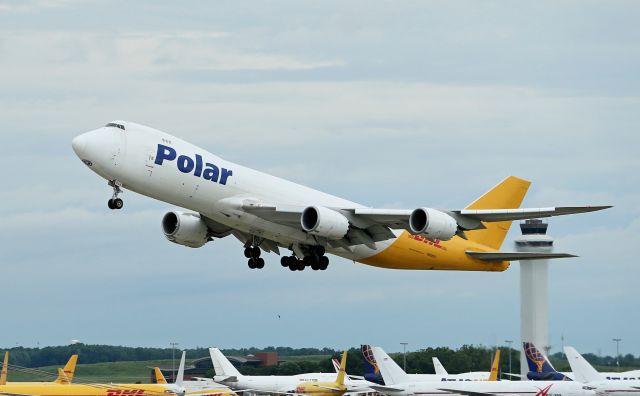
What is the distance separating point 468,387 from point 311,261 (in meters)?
18.9

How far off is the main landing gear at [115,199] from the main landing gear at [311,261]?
9.79 metres

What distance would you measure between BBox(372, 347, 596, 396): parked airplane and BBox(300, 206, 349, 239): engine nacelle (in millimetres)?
19915

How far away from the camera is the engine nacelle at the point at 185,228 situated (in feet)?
173

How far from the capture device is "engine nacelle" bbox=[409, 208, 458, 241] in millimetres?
48219

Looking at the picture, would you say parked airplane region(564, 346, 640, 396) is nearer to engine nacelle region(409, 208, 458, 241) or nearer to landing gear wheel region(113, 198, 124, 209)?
engine nacelle region(409, 208, 458, 241)

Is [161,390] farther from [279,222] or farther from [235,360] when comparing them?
[235,360]

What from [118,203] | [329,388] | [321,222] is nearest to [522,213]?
[321,222]

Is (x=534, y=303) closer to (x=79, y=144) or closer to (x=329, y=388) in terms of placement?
(x=329, y=388)

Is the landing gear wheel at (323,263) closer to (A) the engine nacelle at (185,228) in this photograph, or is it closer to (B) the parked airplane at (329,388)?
(A) the engine nacelle at (185,228)

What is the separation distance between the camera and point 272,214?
48406mm

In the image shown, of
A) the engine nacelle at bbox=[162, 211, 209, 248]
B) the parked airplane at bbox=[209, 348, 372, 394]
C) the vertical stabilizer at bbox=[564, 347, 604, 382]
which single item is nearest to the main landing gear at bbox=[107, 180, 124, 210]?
the engine nacelle at bbox=[162, 211, 209, 248]

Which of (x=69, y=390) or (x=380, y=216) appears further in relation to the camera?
(x=69, y=390)

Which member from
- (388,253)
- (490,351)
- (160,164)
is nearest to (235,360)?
(490,351)

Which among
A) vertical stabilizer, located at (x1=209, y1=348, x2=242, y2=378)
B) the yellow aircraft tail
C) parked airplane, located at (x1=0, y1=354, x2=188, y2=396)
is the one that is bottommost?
parked airplane, located at (x1=0, y1=354, x2=188, y2=396)
